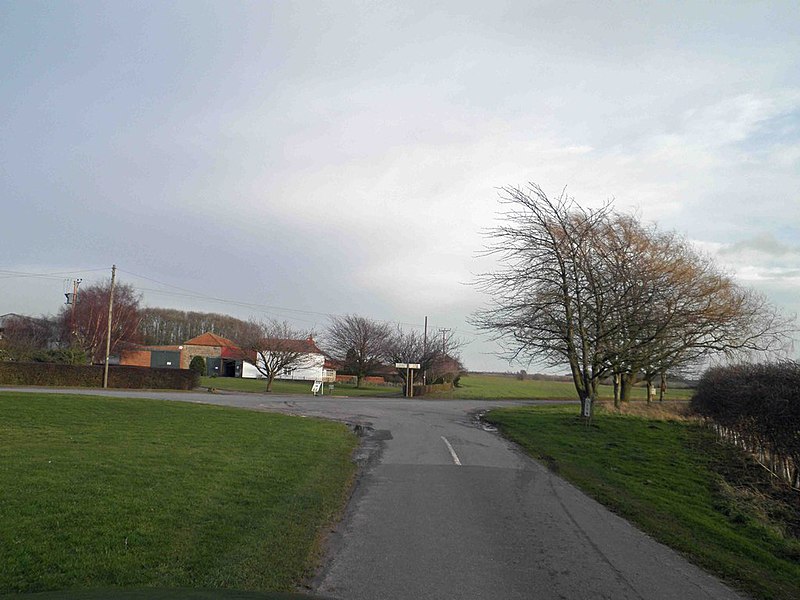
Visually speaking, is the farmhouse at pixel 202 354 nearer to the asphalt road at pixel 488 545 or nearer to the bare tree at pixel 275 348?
the bare tree at pixel 275 348

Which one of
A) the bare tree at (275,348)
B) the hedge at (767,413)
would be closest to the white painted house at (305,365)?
the bare tree at (275,348)

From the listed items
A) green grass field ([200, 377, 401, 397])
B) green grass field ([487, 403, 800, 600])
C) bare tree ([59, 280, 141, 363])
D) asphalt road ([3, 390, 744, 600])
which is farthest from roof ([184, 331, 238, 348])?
asphalt road ([3, 390, 744, 600])

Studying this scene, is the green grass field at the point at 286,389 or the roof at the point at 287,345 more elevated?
the roof at the point at 287,345

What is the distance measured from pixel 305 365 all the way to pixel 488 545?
63160mm

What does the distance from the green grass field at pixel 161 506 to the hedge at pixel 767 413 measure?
9008 mm

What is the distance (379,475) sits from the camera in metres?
12.6

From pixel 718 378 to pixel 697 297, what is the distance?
813cm

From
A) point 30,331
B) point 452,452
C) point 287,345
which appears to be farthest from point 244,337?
point 452,452

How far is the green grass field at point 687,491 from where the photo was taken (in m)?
7.68

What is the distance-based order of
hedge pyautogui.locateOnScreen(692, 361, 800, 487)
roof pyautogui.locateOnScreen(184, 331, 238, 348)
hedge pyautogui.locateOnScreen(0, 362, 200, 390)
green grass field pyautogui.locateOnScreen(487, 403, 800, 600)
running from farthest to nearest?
roof pyautogui.locateOnScreen(184, 331, 238, 348) → hedge pyautogui.locateOnScreen(0, 362, 200, 390) → hedge pyautogui.locateOnScreen(692, 361, 800, 487) → green grass field pyautogui.locateOnScreen(487, 403, 800, 600)

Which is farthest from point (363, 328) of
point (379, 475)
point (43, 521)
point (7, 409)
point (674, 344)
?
point (43, 521)

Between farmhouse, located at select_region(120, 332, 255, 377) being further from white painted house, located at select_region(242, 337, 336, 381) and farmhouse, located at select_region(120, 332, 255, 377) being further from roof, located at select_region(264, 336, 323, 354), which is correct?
roof, located at select_region(264, 336, 323, 354)

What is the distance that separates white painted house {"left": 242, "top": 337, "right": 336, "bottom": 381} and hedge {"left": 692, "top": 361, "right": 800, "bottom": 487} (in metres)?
39.9

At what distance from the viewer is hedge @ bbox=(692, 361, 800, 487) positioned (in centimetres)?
1339
